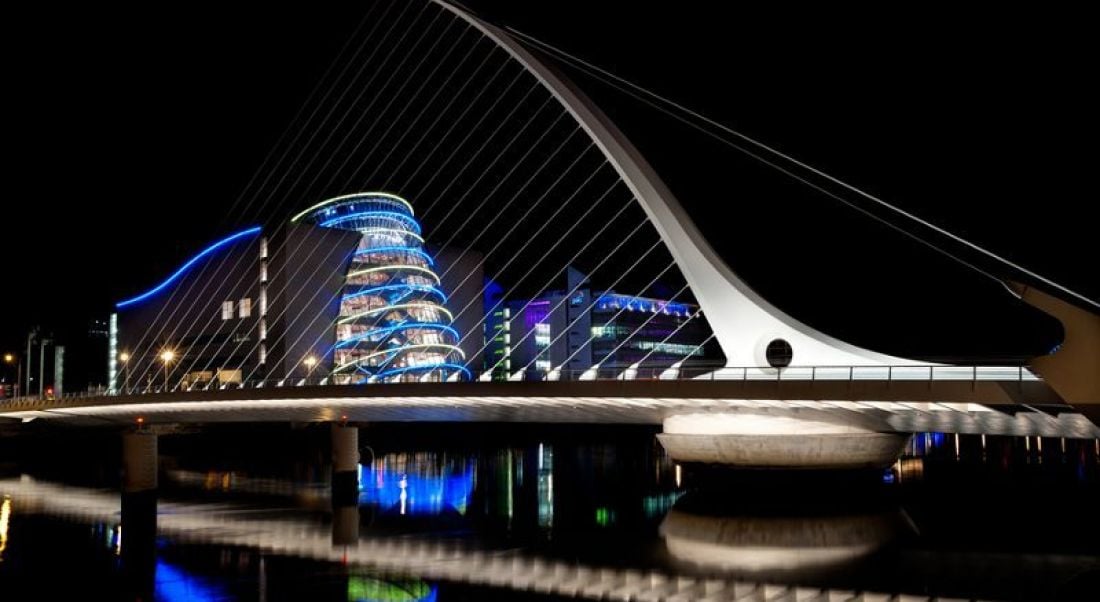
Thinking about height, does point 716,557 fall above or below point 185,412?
below

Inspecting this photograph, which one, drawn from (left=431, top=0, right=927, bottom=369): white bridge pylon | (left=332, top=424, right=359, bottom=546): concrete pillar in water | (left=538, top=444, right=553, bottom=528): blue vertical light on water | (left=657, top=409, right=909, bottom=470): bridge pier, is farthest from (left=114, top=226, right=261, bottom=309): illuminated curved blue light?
(left=657, top=409, right=909, bottom=470): bridge pier

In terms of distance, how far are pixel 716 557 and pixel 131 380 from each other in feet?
221

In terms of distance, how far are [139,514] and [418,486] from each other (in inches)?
351

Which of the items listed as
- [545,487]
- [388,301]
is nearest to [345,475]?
[545,487]

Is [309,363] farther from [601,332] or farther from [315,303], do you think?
[601,332]

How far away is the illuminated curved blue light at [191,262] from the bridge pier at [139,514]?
39856 millimetres

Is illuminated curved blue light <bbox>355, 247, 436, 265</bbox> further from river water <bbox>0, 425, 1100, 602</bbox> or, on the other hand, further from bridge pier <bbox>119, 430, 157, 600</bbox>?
bridge pier <bbox>119, 430, 157, 600</bbox>

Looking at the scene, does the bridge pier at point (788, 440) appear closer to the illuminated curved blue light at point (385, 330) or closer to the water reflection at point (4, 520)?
the water reflection at point (4, 520)

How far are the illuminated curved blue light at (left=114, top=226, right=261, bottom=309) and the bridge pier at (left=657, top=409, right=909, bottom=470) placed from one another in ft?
158

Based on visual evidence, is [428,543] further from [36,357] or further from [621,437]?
[36,357]

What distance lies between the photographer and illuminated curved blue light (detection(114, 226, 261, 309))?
67.5 meters

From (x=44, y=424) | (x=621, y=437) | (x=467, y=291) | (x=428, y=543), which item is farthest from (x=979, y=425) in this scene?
(x=467, y=291)

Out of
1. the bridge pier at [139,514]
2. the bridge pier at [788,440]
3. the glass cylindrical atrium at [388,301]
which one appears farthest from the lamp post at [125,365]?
the bridge pier at [788,440]

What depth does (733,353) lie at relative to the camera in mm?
25297
